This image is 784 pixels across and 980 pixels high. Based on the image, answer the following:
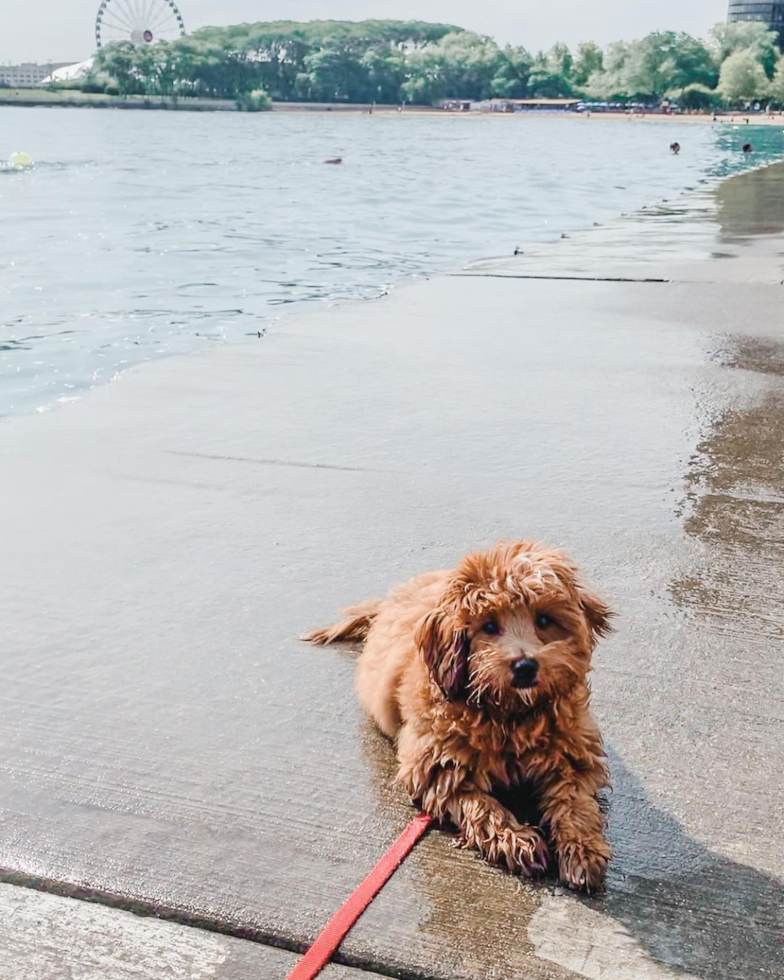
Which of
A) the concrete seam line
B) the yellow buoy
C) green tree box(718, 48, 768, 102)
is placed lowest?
the yellow buoy

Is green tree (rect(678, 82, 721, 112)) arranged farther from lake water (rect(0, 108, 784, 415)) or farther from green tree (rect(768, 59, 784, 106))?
lake water (rect(0, 108, 784, 415))

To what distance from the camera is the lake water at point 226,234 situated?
1208 cm

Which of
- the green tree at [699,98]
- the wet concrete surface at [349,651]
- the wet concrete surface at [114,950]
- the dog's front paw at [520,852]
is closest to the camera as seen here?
the wet concrete surface at [114,950]

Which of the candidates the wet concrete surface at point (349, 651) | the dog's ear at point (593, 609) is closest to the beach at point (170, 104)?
→ the wet concrete surface at point (349, 651)

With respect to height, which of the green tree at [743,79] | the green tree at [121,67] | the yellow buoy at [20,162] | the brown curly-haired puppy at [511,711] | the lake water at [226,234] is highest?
the green tree at [121,67]

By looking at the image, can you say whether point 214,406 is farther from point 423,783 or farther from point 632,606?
point 423,783

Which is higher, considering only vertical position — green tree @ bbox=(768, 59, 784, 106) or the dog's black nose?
green tree @ bbox=(768, 59, 784, 106)

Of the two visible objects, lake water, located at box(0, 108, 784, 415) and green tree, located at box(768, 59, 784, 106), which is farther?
green tree, located at box(768, 59, 784, 106)

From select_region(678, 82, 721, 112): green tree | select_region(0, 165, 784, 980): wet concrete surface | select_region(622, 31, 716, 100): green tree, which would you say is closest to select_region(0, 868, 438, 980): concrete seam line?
select_region(0, 165, 784, 980): wet concrete surface

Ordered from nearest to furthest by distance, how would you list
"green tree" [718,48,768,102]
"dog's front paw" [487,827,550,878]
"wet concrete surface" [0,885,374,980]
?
1. "wet concrete surface" [0,885,374,980]
2. "dog's front paw" [487,827,550,878]
3. "green tree" [718,48,768,102]

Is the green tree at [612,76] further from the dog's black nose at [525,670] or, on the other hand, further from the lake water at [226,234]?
the dog's black nose at [525,670]

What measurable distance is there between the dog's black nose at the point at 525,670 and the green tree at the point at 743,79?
16615 centimetres

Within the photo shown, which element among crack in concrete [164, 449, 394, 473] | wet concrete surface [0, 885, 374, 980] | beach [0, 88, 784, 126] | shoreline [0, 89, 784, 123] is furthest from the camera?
shoreline [0, 89, 784, 123]

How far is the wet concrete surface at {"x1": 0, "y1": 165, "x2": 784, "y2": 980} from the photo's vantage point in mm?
2762
